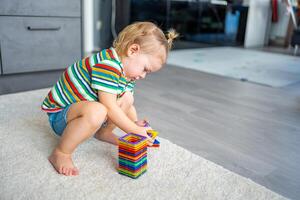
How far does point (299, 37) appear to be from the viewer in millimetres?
3760

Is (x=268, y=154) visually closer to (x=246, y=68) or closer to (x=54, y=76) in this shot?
(x=54, y=76)

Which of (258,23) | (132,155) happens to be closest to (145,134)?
(132,155)

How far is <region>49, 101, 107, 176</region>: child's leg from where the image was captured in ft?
2.76

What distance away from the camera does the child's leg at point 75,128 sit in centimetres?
84

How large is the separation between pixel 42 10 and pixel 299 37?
3.33 m

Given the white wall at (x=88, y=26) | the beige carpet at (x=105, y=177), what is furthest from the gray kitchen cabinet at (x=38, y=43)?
the white wall at (x=88, y=26)

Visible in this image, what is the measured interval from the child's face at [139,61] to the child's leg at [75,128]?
143 millimetres

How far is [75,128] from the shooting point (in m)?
0.85

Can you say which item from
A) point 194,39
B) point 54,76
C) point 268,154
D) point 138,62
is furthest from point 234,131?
A: point 194,39

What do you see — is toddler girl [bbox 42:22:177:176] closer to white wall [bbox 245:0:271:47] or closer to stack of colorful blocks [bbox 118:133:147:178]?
stack of colorful blocks [bbox 118:133:147:178]

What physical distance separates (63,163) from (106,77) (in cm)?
29

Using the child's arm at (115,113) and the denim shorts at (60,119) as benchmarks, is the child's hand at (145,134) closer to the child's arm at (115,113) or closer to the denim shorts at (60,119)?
the child's arm at (115,113)

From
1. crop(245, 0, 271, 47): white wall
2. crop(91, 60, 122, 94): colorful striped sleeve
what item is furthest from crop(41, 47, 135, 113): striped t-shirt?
crop(245, 0, 271, 47): white wall

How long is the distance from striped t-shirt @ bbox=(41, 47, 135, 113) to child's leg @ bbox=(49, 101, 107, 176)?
44 mm
